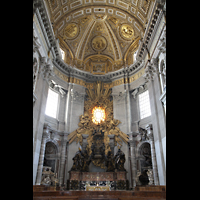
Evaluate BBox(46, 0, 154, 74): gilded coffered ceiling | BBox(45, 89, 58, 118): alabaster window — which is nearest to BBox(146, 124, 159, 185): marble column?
BBox(45, 89, 58, 118): alabaster window

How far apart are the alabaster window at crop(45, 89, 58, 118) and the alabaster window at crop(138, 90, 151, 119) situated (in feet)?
26.3

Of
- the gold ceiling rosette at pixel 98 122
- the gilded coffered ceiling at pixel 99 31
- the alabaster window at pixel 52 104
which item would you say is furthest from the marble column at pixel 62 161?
the gilded coffered ceiling at pixel 99 31

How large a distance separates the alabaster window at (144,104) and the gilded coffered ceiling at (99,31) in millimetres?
4462

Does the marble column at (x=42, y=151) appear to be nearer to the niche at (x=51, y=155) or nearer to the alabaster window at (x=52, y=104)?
the niche at (x=51, y=155)

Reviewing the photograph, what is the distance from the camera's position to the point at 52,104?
620 inches

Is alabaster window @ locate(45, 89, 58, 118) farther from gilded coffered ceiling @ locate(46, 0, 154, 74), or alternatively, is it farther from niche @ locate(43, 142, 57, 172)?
gilded coffered ceiling @ locate(46, 0, 154, 74)

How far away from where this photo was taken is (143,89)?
1627cm

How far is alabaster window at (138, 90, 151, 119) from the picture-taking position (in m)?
15.4

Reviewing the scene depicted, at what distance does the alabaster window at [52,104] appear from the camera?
1517 cm

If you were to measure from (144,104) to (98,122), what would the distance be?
4806mm

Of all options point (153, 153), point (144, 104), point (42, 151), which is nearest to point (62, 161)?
point (42, 151)

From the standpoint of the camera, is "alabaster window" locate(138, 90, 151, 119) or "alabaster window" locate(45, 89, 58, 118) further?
"alabaster window" locate(138, 90, 151, 119)

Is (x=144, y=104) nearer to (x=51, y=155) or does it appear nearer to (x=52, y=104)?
(x=52, y=104)
